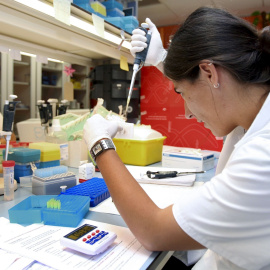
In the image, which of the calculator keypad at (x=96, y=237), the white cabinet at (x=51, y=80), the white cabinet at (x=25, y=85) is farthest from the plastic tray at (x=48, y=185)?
the white cabinet at (x=51, y=80)

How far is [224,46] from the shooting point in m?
0.67

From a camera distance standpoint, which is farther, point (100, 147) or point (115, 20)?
point (115, 20)

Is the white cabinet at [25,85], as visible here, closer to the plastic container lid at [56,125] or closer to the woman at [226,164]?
the plastic container lid at [56,125]

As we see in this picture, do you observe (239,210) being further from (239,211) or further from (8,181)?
(8,181)

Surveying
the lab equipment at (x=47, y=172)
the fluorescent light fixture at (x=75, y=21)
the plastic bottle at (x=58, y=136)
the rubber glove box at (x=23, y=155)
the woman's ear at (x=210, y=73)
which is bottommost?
the lab equipment at (x=47, y=172)

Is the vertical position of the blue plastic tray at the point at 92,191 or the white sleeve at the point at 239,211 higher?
the white sleeve at the point at 239,211

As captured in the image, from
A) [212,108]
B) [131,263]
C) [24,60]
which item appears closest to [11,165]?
[131,263]

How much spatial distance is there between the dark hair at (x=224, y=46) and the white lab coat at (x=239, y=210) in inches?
6.8

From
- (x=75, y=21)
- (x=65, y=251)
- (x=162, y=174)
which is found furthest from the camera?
(x=75, y=21)

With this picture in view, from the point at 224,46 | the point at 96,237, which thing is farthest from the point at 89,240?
the point at 224,46

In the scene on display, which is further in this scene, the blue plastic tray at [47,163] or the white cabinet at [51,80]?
the white cabinet at [51,80]

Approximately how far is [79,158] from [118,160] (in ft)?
2.44

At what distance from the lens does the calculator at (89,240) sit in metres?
0.60

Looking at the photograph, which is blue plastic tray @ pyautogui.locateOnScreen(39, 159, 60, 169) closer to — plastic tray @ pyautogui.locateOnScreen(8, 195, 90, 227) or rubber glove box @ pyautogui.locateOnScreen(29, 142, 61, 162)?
rubber glove box @ pyautogui.locateOnScreen(29, 142, 61, 162)
